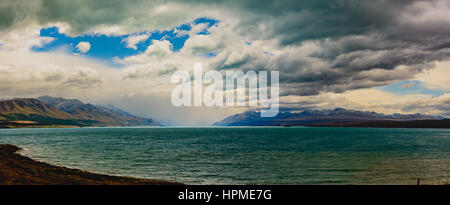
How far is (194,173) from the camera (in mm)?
42812
